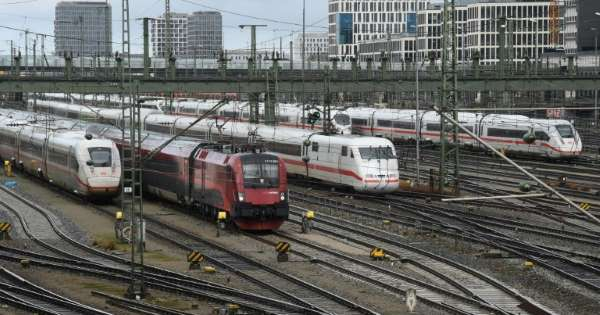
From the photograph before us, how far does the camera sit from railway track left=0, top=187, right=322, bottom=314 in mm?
27734

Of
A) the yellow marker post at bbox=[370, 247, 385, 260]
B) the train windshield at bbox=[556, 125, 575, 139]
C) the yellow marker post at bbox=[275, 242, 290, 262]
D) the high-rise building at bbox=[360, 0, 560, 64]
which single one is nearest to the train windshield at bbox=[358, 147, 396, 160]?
the yellow marker post at bbox=[370, 247, 385, 260]

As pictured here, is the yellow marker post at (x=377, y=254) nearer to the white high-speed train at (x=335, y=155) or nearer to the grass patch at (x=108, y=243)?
the grass patch at (x=108, y=243)

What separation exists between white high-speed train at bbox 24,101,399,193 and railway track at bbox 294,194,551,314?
15.7ft

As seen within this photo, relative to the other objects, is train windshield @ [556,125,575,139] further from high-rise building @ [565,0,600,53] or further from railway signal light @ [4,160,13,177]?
high-rise building @ [565,0,600,53]

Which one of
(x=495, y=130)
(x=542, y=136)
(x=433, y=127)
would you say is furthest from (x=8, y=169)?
(x=542, y=136)

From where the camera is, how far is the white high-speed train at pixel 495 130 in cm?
6881

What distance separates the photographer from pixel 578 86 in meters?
72.1

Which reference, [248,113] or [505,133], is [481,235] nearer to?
[505,133]

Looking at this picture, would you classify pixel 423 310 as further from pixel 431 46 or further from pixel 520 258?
pixel 431 46

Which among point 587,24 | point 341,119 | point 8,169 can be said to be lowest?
point 8,169

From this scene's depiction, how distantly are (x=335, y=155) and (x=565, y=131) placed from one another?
21.5 meters

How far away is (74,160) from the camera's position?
50.3 meters

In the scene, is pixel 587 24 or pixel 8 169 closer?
pixel 8 169

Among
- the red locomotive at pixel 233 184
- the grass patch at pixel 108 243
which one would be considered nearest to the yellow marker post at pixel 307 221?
the red locomotive at pixel 233 184
